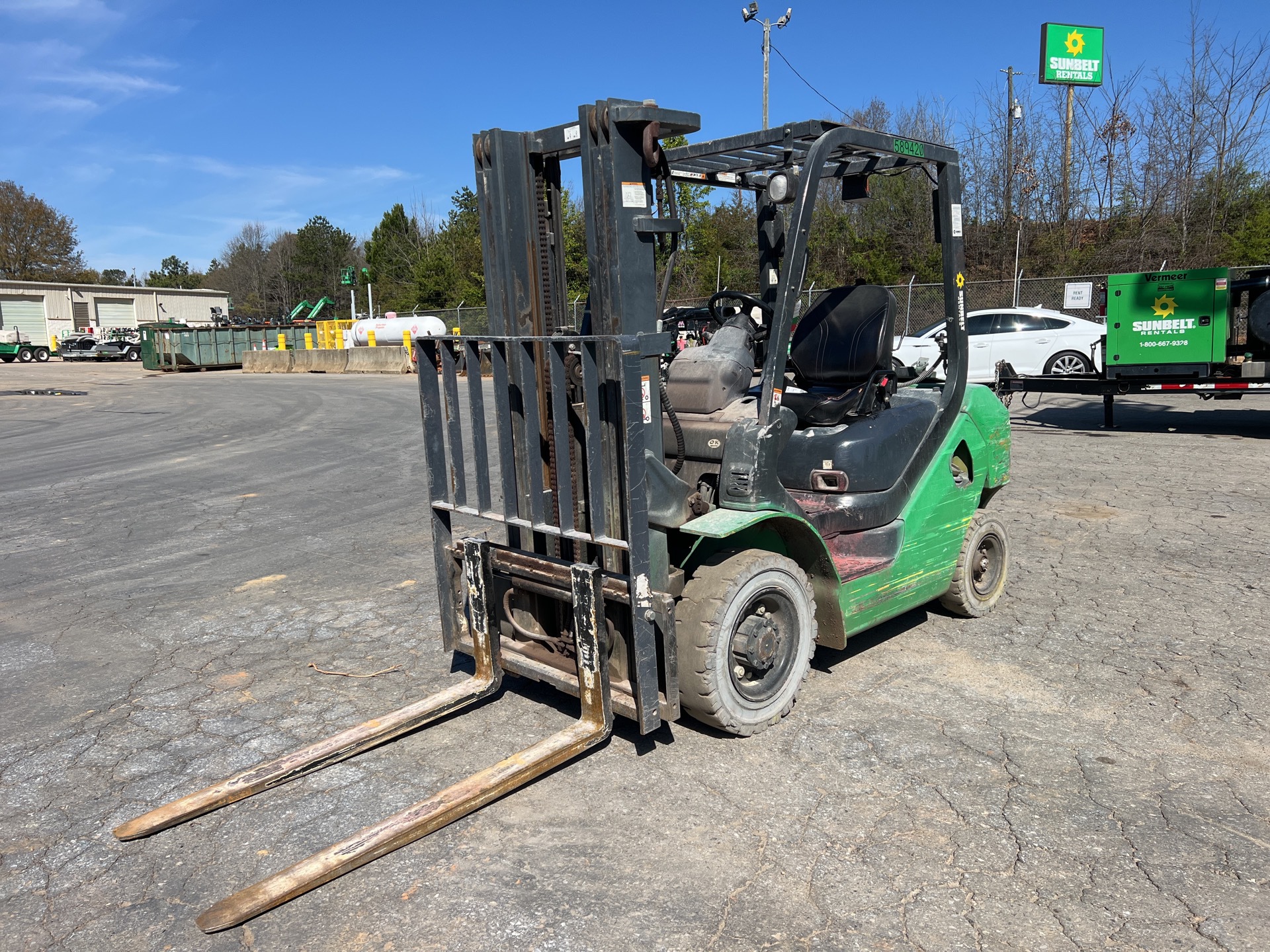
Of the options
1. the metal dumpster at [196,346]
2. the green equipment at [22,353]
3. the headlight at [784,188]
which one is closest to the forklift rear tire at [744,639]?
the headlight at [784,188]

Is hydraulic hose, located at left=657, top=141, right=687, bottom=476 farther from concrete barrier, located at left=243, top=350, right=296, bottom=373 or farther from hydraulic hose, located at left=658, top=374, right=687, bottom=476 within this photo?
concrete barrier, located at left=243, top=350, right=296, bottom=373

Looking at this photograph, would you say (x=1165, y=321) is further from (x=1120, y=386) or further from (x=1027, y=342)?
(x=1027, y=342)

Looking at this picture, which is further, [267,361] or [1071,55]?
[267,361]

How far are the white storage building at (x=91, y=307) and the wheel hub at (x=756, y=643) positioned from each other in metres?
66.4

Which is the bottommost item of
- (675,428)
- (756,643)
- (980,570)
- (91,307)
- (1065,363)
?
(980,570)

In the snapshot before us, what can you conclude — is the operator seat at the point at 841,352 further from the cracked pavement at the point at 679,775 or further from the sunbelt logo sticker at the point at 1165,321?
the sunbelt logo sticker at the point at 1165,321

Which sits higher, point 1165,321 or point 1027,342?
point 1165,321

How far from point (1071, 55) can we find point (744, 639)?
3328cm

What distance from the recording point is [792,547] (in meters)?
4.60

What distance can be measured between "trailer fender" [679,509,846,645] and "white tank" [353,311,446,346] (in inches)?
1342

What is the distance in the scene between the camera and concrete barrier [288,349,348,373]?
3766cm

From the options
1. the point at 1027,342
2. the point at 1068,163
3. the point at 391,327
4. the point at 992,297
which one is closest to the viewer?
the point at 1027,342

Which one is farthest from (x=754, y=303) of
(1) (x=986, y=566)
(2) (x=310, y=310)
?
(2) (x=310, y=310)

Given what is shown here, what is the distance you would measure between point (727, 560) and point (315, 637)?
9.91 feet
